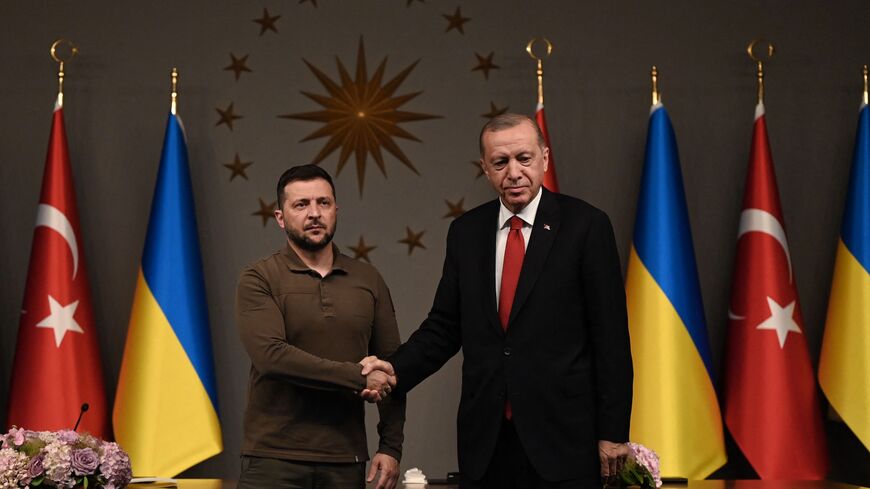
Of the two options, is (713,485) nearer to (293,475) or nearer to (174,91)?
(293,475)

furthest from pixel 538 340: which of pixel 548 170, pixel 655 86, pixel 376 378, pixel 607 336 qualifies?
pixel 655 86

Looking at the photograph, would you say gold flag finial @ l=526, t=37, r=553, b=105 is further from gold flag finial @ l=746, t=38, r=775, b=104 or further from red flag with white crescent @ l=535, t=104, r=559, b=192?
gold flag finial @ l=746, t=38, r=775, b=104

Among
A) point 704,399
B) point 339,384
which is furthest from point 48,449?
point 704,399

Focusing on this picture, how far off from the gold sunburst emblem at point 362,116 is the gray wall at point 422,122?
0.04 meters

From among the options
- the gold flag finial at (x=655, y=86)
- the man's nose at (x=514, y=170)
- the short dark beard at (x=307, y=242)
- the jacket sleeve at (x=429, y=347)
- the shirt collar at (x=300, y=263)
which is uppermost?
the gold flag finial at (x=655, y=86)

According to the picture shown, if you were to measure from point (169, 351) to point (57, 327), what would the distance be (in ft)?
1.70

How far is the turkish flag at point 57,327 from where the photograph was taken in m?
4.94

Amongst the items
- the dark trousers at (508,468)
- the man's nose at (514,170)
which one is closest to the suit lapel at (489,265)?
the man's nose at (514,170)

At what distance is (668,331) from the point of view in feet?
16.3

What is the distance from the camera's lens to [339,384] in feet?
10.2

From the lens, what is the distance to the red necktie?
9.56 feet

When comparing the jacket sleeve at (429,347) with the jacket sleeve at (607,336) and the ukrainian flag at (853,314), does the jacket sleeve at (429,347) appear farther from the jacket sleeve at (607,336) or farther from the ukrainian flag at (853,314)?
the ukrainian flag at (853,314)

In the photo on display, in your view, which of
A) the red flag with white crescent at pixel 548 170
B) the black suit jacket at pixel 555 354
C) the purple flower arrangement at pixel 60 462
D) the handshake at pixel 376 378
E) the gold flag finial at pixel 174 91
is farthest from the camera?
the gold flag finial at pixel 174 91

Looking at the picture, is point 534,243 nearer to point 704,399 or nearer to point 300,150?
point 704,399
